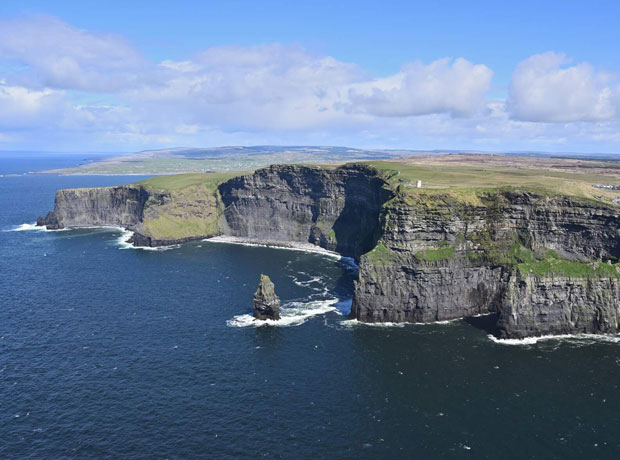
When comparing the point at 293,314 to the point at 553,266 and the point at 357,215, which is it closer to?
the point at 553,266

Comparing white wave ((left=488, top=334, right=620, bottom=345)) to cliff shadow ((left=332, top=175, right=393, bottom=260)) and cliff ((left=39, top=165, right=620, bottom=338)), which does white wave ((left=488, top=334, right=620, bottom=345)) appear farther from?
cliff shadow ((left=332, top=175, right=393, bottom=260))

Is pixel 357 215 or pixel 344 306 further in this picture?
pixel 357 215

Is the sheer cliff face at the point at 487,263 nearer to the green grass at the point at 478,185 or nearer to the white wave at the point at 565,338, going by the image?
the white wave at the point at 565,338

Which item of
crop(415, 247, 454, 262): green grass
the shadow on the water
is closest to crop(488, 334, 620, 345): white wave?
the shadow on the water

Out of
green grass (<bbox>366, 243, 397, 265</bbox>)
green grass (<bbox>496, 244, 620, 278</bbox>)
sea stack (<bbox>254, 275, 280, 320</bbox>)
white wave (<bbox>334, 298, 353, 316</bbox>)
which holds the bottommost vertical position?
white wave (<bbox>334, 298, 353, 316</bbox>)

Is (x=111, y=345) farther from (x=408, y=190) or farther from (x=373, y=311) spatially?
(x=408, y=190)

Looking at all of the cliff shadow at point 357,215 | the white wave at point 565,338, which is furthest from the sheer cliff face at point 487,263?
the cliff shadow at point 357,215

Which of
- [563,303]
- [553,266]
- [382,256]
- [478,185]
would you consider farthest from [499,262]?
[478,185]
